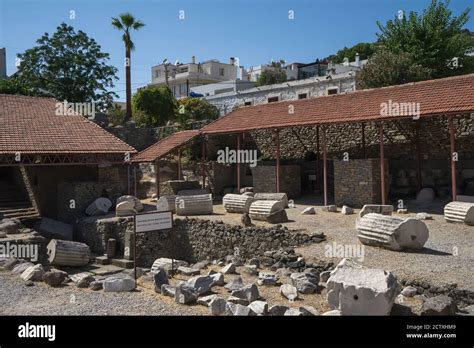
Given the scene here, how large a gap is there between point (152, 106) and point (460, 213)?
26235mm

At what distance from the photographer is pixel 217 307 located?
759 centimetres

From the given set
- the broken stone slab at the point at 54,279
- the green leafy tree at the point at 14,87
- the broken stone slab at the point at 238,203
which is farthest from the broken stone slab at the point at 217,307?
the green leafy tree at the point at 14,87

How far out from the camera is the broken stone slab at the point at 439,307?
22.4ft

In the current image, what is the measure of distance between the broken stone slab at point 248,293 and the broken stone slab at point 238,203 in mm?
9903

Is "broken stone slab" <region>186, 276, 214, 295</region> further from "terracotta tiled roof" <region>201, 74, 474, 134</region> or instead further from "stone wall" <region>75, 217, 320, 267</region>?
"terracotta tiled roof" <region>201, 74, 474, 134</region>

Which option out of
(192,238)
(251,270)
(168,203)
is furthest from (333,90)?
(251,270)

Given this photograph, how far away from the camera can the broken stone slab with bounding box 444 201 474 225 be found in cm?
1371

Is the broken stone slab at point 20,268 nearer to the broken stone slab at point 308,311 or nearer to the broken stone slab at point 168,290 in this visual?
the broken stone slab at point 168,290

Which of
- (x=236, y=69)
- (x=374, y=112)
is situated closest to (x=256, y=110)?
(x=374, y=112)

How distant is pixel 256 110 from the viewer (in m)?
24.7

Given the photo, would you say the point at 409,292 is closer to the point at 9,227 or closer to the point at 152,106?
the point at 9,227

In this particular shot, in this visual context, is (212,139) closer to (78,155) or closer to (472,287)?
(78,155)
